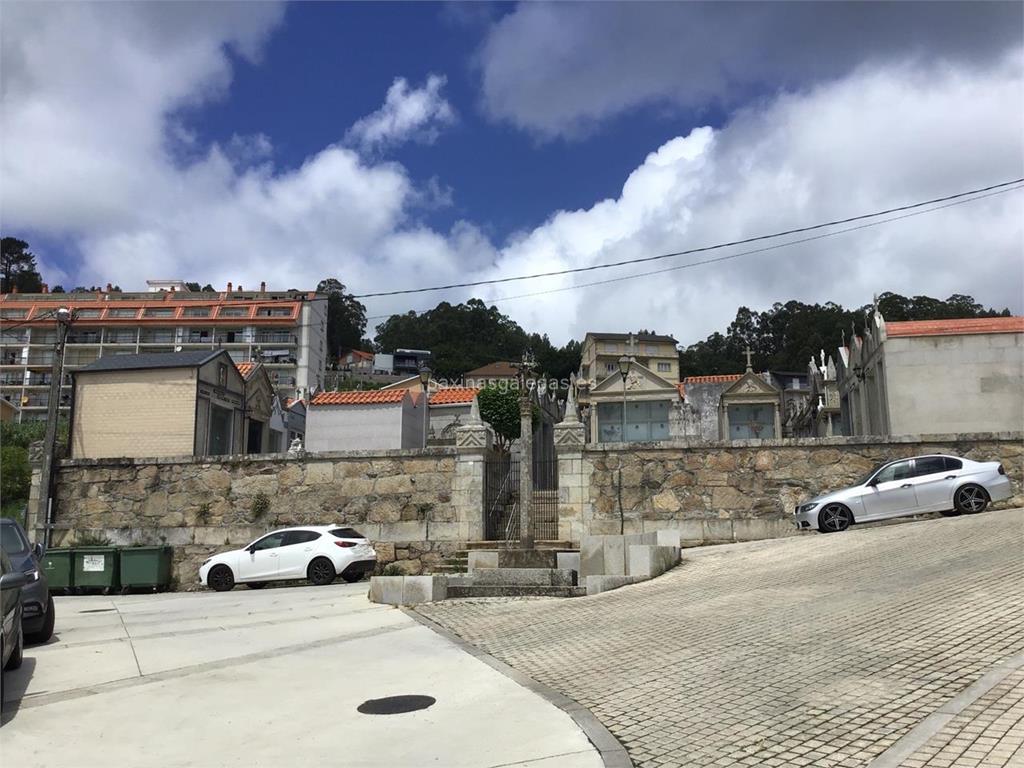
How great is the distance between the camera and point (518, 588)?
1249 centimetres

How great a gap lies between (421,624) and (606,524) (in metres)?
7.31

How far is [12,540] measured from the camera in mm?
9844

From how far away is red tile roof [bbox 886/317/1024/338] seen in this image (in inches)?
765

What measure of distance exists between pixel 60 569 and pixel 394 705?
14.4 meters

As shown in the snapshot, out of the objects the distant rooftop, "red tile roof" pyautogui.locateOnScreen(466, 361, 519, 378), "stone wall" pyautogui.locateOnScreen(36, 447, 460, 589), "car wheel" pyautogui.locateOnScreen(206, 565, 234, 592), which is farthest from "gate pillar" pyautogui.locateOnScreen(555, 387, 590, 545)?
"red tile roof" pyautogui.locateOnScreen(466, 361, 519, 378)

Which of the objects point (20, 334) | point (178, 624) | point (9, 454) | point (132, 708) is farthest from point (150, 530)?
point (20, 334)

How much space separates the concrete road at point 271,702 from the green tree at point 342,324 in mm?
98388

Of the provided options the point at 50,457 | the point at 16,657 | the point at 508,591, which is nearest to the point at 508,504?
the point at 508,591

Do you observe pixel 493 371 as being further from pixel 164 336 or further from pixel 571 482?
pixel 571 482

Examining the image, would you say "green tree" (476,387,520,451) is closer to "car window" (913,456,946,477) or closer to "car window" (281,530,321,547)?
"car window" (281,530,321,547)

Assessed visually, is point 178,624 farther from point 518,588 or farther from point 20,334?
point 20,334

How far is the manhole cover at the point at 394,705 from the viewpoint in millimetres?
6070

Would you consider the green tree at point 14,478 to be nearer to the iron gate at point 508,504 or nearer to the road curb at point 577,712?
the iron gate at point 508,504

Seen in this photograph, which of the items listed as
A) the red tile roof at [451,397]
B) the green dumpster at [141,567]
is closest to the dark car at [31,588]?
the green dumpster at [141,567]
